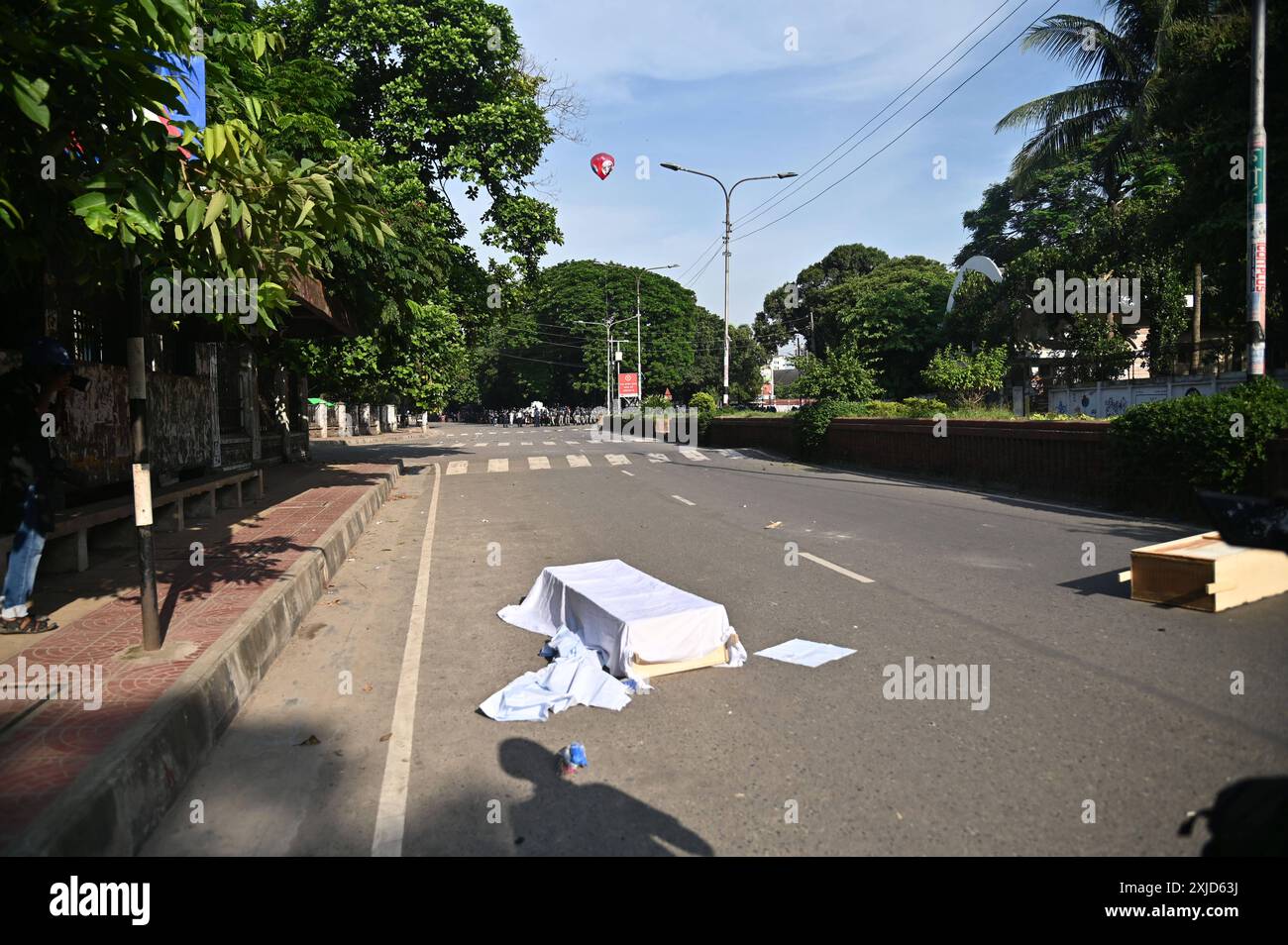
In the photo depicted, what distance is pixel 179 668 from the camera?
16.3 ft

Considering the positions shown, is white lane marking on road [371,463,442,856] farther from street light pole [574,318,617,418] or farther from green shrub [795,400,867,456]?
street light pole [574,318,617,418]

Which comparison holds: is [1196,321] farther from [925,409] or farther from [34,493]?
[34,493]

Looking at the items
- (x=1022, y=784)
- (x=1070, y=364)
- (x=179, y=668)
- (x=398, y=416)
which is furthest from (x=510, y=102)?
(x=398, y=416)

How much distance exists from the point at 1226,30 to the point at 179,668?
60.0ft

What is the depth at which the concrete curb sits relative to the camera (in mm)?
3143

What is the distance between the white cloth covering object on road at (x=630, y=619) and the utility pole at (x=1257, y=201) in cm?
1037

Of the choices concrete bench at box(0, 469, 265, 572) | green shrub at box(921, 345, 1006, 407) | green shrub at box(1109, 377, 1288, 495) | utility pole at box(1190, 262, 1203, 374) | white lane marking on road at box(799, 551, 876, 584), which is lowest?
white lane marking on road at box(799, 551, 876, 584)

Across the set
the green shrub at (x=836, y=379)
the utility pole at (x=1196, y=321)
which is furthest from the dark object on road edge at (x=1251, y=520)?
the utility pole at (x=1196, y=321)

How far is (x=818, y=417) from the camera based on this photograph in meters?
24.6

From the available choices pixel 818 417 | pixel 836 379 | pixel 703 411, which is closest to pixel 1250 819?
pixel 818 417

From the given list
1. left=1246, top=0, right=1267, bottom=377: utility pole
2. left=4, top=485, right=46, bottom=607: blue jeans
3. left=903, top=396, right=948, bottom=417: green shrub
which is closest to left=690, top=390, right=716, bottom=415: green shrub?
left=903, top=396, right=948, bottom=417: green shrub

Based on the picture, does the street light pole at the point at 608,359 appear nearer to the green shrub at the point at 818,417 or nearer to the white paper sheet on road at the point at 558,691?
the green shrub at the point at 818,417

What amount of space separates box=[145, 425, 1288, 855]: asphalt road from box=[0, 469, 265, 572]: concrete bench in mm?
2560

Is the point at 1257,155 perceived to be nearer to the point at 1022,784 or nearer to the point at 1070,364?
the point at 1022,784
